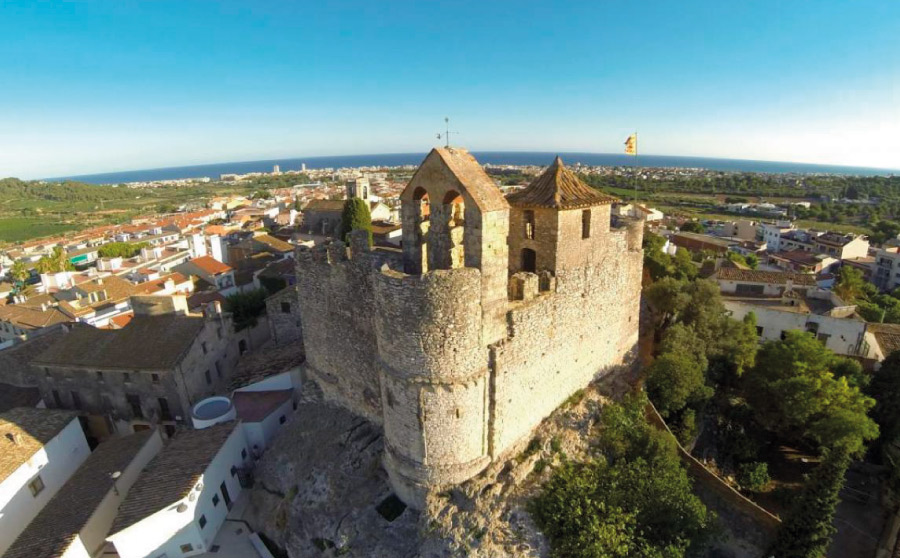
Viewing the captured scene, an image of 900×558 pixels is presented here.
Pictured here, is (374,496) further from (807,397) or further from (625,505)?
(807,397)

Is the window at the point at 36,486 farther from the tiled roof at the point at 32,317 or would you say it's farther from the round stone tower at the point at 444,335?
the round stone tower at the point at 444,335

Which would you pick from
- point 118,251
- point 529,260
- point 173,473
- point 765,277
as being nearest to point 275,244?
point 118,251

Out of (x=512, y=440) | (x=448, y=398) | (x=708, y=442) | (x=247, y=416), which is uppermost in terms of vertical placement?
(x=448, y=398)

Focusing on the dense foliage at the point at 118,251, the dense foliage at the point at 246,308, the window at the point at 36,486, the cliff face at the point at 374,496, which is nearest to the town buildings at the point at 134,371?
the dense foliage at the point at 246,308

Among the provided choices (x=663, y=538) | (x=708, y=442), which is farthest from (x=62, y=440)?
(x=708, y=442)

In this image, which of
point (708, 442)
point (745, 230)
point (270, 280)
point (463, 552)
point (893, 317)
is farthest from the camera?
point (745, 230)

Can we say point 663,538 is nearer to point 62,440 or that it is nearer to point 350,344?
point 350,344
